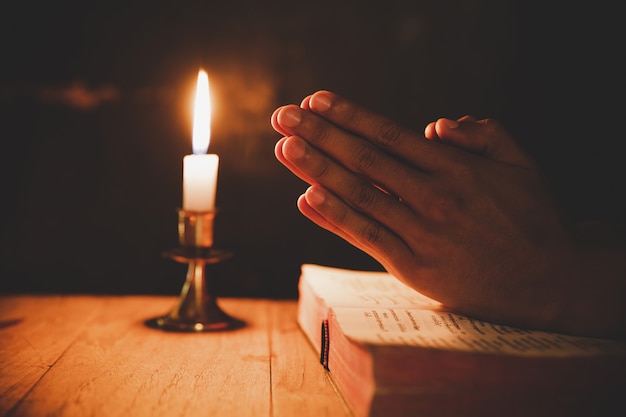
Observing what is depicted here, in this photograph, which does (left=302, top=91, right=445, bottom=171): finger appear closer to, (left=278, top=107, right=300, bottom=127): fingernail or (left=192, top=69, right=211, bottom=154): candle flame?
(left=278, top=107, right=300, bottom=127): fingernail

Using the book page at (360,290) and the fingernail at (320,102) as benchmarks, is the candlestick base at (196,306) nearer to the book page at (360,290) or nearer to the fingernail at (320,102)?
the book page at (360,290)

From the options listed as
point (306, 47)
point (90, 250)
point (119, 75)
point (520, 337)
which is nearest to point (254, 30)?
point (306, 47)

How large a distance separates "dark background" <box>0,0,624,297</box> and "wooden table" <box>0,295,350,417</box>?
18 centimetres

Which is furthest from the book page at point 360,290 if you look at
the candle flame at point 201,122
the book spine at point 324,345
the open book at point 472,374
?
the candle flame at point 201,122

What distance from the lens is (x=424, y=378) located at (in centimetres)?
48

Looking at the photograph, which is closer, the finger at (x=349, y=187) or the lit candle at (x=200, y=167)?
the finger at (x=349, y=187)

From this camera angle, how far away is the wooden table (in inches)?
20.5

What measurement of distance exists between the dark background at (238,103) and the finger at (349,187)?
16.2 inches

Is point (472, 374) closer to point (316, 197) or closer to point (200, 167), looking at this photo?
point (316, 197)

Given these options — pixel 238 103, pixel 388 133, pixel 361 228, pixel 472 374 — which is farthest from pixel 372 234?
pixel 238 103

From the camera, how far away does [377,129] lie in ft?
2.17

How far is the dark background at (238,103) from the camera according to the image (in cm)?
103

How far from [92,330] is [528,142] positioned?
863 mm

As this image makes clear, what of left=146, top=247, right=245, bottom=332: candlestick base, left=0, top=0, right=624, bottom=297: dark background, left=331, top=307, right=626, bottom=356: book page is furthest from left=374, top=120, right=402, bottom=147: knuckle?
left=0, top=0, right=624, bottom=297: dark background
